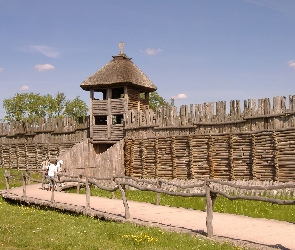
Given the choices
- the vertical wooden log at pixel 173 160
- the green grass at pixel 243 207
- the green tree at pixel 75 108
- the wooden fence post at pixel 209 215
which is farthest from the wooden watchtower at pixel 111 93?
the green tree at pixel 75 108

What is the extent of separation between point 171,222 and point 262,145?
7.96 m

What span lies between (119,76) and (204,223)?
16.1 metres

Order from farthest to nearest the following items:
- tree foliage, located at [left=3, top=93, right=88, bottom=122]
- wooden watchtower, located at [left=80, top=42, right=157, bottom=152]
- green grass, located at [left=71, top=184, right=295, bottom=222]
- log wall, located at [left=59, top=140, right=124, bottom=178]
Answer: tree foliage, located at [left=3, top=93, right=88, bottom=122] < wooden watchtower, located at [left=80, top=42, right=157, bottom=152] < log wall, located at [left=59, top=140, right=124, bottom=178] < green grass, located at [left=71, top=184, right=295, bottom=222]

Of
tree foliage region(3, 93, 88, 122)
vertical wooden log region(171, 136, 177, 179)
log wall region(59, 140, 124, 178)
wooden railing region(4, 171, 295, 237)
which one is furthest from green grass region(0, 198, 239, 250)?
tree foliage region(3, 93, 88, 122)

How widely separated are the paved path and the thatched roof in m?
11.8

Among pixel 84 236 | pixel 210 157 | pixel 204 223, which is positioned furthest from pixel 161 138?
pixel 84 236

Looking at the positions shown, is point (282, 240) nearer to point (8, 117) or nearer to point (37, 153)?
point (37, 153)

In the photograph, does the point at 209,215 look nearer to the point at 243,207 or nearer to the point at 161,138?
the point at 243,207

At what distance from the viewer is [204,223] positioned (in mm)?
10492

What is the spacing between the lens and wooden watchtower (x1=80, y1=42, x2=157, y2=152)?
25.0 meters

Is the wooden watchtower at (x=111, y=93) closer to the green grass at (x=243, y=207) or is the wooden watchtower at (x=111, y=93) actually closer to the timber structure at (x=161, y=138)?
the timber structure at (x=161, y=138)

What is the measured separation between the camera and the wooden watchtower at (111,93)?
82.0 ft

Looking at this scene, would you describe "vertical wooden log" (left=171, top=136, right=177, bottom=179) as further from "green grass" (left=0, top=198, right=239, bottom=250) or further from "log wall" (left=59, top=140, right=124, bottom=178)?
"green grass" (left=0, top=198, right=239, bottom=250)

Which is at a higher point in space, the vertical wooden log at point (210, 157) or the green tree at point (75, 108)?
the green tree at point (75, 108)
